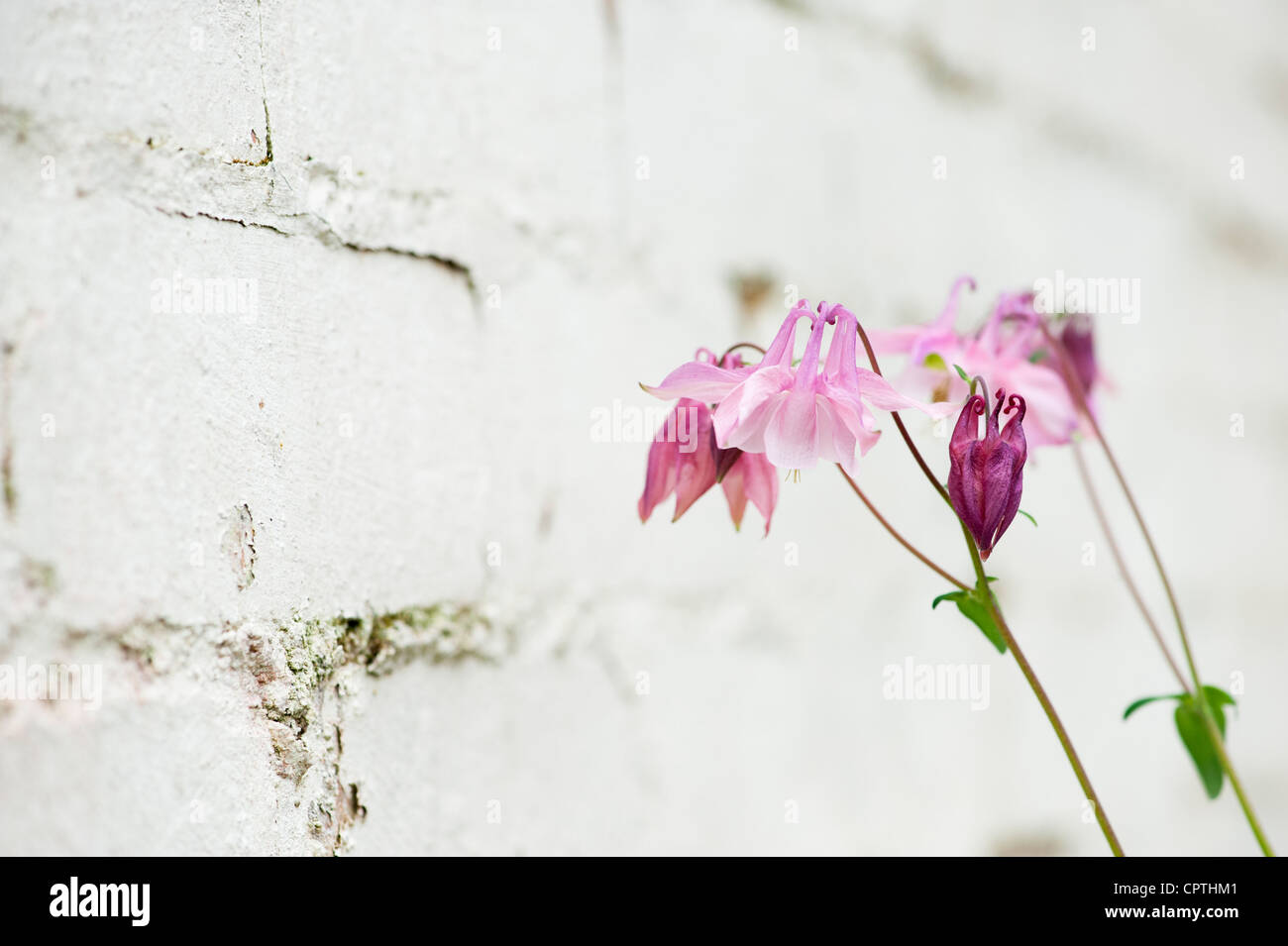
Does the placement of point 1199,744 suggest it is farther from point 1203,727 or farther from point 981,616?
point 981,616

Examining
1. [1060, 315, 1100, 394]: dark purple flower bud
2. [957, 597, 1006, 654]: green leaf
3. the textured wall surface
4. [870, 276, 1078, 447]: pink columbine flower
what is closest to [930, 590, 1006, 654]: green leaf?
[957, 597, 1006, 654]: green leaf

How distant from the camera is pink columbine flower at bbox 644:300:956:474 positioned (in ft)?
1.34

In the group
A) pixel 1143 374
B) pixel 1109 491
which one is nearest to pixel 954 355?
pixel 1109 491

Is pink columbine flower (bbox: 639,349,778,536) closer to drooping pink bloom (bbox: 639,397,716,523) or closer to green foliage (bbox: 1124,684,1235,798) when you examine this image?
drooping pink bloom (bbox: 639,397,716,523)

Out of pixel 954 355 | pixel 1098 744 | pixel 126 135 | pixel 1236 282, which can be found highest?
pixel 1236 282

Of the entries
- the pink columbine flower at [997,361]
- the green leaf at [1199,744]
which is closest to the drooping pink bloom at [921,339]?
the pink columbine flower at [997,361]

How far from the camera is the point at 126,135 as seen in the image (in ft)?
1.57

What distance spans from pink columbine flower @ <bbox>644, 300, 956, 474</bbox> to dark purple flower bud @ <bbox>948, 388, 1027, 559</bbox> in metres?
0.03

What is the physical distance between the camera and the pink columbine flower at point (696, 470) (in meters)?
0.47

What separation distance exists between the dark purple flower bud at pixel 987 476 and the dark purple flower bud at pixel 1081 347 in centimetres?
22

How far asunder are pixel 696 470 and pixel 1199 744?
12.0 inches

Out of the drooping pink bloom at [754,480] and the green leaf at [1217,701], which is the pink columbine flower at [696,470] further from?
the green leaf at [1217,701]
